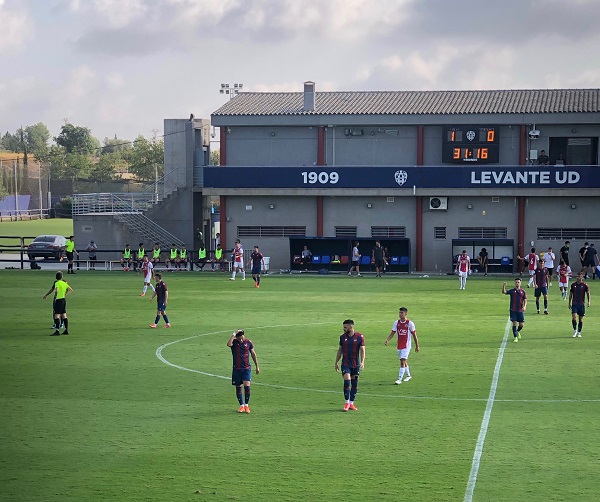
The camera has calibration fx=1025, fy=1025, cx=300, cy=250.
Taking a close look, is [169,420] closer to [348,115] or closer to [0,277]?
[0,277]

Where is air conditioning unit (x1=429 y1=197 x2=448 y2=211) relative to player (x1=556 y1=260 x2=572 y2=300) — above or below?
above

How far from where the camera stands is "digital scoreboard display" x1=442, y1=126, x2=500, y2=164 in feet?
194

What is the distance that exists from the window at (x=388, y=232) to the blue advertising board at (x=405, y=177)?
2.65 metres

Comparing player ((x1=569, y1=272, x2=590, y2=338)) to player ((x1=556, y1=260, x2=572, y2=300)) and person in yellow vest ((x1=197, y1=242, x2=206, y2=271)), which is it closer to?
player ((x1=556, y1=260, x2=572, y2=300))

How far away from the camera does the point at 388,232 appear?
2388 inches

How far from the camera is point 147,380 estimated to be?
25.0 metres

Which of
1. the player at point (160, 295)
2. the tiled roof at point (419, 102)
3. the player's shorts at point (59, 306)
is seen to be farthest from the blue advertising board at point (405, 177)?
the player's shorts at point (59, 306)

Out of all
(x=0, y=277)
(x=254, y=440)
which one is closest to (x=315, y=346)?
(x=254, y=440)

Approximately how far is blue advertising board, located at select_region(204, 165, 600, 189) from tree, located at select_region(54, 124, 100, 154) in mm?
113335

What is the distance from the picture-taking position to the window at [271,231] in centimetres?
6159

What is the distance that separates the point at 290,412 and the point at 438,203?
1566 inches

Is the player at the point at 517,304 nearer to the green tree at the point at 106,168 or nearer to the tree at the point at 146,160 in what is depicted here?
the tree at the point at 146,160

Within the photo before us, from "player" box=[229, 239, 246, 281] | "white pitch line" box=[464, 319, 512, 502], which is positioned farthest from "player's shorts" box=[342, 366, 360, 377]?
"player" box=[229, 239, 246, 281]

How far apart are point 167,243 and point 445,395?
146 ft
